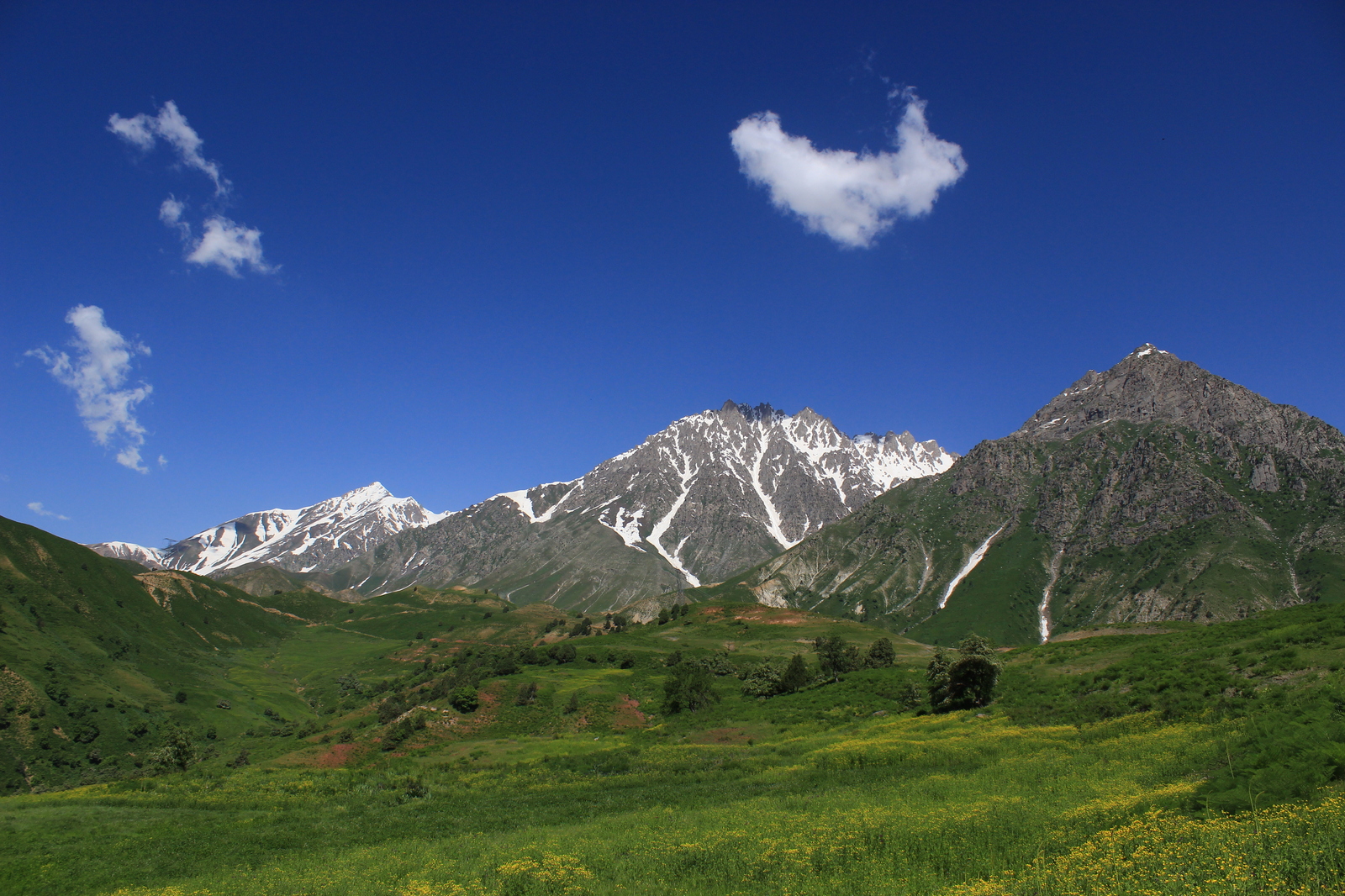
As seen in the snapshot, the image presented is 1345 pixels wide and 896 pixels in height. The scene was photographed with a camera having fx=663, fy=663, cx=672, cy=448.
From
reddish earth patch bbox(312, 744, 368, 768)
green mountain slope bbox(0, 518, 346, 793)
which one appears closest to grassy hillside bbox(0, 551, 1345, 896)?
reddish earth patch bbox(312, 744, 368, 768)

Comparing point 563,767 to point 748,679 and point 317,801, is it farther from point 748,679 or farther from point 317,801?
point 748,679

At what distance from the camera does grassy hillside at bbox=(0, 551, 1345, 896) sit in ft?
64.3

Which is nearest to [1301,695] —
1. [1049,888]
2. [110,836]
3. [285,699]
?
[1049,888]

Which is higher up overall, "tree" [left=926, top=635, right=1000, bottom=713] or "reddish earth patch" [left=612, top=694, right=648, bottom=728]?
"tree" [left=926, top=635, right=1000, bottom=713]

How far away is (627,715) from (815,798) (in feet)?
175

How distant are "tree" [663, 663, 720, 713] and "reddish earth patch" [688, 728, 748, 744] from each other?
11727 millimetres

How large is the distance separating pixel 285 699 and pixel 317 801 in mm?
143300

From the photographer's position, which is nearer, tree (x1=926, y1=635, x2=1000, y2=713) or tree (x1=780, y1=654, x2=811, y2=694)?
tree (x1=926, y1=635, x2=1000, y2=713)

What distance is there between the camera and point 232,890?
2766 cm

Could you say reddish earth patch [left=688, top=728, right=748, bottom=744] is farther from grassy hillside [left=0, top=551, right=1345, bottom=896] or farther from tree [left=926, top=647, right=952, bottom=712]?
tree [left=926, top=647, right=952, bottom=712]

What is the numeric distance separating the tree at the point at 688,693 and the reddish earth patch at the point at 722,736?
1173cm

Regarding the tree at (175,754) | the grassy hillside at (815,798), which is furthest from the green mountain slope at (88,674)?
the grassy hillside at (815,798)

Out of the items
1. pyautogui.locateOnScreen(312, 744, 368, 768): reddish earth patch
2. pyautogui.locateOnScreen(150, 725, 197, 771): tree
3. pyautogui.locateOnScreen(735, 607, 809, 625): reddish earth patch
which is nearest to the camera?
pyautogui.locateOnScreen(312, 744, 368, 768): reddish earth patch

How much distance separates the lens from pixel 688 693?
8400 centimetres
